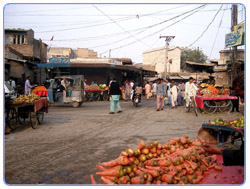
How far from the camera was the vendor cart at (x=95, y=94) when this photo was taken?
22.4 m

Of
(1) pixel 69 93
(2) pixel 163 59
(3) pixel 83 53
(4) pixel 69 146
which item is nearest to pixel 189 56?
(2) pixel 163 59

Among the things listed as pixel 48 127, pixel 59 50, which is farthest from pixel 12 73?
pixel 59 50

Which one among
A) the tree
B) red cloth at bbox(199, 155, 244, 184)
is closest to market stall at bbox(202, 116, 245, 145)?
red cloth at bbox(199, 155, 244, 184)

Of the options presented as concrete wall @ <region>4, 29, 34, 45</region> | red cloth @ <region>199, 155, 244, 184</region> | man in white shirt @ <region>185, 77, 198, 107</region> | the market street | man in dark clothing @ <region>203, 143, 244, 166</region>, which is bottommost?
the market street

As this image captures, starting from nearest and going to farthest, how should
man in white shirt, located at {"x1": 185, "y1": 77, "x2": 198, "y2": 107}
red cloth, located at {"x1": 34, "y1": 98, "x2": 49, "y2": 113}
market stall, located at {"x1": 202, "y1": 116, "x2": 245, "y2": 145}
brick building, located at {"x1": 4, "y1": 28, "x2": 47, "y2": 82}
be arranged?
market stall, located at {"x1": 202, "y1": 116, "x2": 245, "y2": 145} → red cloth, located at {"x1": 34, "y1": 98, "x2": 49, "y2": 113} → man in white shirt, located at {"x1": 185, "y1": 77, "x2": 198, "y2": 107} → brick building, located at {"x1": 4, "y1": 28, "x2": 47, "y2": 82}

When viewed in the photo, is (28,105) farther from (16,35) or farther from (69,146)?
(16,35)

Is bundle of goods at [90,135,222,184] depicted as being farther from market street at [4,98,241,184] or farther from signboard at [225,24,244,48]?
signboard at [225,24,244,48]

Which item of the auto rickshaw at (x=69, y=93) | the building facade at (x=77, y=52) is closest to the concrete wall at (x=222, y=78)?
the auto rickshaw at (x=69, y=93)

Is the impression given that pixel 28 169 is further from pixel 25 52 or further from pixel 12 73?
pixel 25 52

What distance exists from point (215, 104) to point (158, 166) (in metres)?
10.7

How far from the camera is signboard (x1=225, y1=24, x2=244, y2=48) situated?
51.6ft

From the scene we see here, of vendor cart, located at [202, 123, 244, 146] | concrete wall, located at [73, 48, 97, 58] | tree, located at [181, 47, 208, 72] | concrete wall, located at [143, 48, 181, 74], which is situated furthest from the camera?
tree, located at [181, 47, 208, 72]

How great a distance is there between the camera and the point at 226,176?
340 cm

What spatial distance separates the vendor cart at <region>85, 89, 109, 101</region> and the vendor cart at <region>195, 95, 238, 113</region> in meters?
11.3
